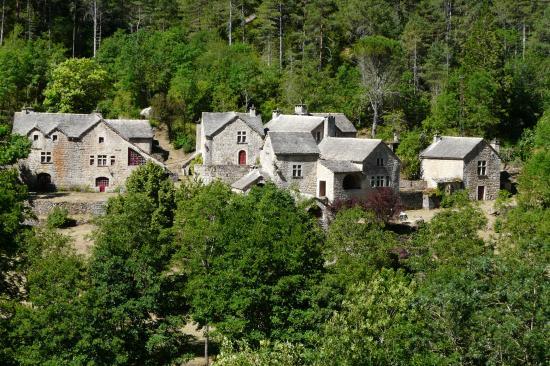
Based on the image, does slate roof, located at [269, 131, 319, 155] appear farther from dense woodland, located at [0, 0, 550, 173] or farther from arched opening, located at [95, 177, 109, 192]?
arched opening, located at [95, 177, 109, 192]

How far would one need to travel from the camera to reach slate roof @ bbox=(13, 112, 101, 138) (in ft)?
200

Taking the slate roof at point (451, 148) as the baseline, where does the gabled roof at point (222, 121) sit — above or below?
above

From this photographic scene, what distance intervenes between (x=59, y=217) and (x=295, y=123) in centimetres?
2169

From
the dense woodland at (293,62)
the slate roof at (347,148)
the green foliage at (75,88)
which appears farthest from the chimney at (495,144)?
the green foliage at (75,88)

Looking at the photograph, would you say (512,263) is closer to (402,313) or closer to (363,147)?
(402,313)

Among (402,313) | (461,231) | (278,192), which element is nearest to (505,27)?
(278,192)

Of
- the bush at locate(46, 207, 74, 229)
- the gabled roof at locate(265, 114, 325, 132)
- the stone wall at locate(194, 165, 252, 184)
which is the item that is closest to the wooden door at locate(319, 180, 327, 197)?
the stone wall at locate(194, 165, 252, 184)

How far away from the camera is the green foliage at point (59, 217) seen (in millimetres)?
51250

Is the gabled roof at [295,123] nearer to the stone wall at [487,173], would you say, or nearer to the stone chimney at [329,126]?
the stone chimney at [329,126]

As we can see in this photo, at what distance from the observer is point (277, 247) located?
37.3m

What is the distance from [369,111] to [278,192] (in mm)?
33588

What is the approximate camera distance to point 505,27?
104438 mm

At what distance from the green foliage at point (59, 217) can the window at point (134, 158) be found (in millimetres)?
8869

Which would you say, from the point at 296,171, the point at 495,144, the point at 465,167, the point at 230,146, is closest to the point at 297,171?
the point at 296,171
